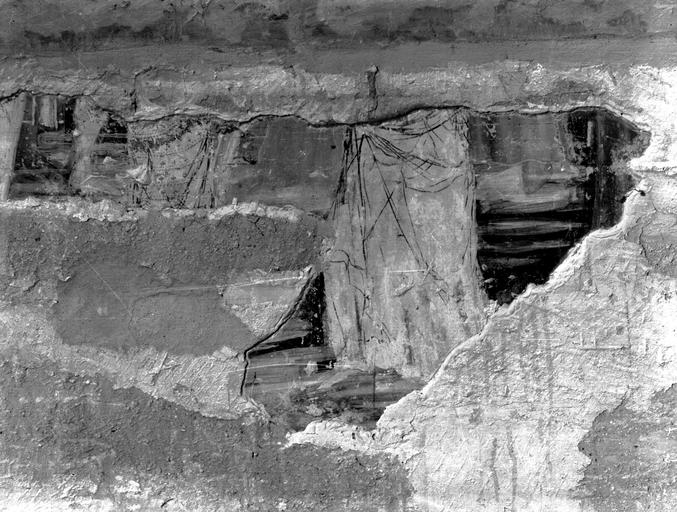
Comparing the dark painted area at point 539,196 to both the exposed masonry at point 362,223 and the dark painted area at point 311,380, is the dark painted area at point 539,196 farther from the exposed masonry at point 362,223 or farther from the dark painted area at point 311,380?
the dark painted area at point 311,380

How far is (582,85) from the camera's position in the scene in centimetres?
242

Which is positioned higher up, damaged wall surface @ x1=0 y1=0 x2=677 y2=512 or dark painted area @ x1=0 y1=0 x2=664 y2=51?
dark painted area @ x1=0 y1=0 x2=664 y2=51

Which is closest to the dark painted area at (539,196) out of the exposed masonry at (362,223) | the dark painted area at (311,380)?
the exposed masonry at (362,223)

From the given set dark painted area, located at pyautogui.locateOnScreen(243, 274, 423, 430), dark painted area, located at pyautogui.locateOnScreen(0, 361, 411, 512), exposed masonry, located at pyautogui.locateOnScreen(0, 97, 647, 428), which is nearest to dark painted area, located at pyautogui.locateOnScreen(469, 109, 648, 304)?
exposed masonry, located at pyautogui.locateOnScreen(0, 97, 647, 428)

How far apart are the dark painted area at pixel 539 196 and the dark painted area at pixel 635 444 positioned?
2.21 feet

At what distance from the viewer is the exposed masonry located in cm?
240

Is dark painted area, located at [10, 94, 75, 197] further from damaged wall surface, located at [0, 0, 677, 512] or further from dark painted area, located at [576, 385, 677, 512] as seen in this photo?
dark painted area, located at [576, 385, 677, 512]

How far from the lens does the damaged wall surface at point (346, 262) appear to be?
2.40 meters

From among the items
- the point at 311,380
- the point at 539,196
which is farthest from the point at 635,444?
the point at 311,380

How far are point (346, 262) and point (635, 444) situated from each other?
1422mm

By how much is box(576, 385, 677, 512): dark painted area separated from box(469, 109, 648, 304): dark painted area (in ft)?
2.21

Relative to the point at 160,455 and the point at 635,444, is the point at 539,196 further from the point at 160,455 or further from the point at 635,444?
the point at 160,455

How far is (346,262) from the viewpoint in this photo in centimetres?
242

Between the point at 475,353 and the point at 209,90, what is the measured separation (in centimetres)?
159
